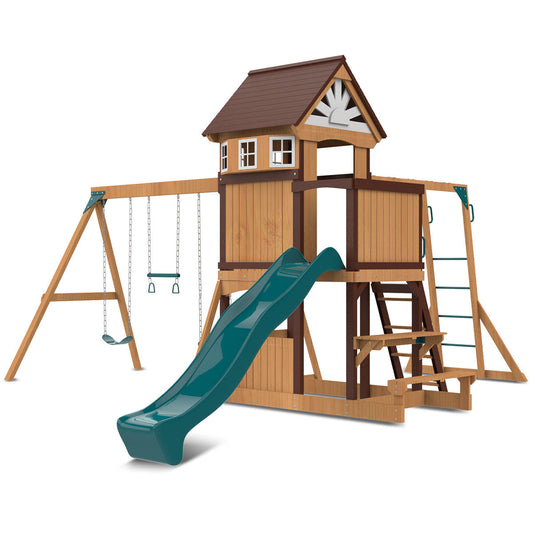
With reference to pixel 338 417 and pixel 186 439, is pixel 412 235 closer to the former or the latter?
pixel 338 417

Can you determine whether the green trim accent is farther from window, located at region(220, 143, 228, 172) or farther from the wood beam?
window, located at region(220, 143, 228, 172)

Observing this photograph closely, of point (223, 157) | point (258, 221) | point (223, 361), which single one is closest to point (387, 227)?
point (258, 221)

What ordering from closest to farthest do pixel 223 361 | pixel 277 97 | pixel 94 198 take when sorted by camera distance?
pixel 223 361 → pixel 277 97 → pixel 94 198

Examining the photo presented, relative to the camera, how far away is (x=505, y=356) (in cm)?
1147

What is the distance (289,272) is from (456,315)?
343 cm

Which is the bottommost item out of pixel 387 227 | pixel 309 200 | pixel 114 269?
pixel 114 269

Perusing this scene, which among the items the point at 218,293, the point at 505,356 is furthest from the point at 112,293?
the point at 505,356

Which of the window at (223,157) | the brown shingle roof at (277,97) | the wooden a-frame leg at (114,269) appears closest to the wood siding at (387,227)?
the brown shingle roof at (277,97)

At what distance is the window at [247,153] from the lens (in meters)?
9.46

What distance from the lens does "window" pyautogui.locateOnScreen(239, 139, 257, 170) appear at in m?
9.46

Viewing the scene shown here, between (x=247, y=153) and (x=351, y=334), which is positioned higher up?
(x=247, y=153)

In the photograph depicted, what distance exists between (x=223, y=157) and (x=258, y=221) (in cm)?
89

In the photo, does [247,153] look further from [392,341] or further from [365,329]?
[392,341]

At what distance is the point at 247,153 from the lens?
9.55 metres
